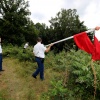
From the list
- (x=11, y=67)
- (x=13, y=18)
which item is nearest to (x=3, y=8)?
(x=13, y=18)

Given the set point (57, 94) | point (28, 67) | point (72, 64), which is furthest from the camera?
point (28, 67)

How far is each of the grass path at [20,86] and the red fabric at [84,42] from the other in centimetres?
228

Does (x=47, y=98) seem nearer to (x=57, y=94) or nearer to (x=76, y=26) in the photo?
(x=57, y=94)

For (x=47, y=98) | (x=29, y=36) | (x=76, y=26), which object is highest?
(x=76, y=26)

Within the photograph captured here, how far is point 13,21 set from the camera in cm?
3319

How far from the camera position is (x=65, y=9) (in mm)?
44719

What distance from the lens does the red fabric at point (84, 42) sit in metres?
7.61

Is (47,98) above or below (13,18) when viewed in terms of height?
below

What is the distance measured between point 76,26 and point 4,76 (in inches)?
1361

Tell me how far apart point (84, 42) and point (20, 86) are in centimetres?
318

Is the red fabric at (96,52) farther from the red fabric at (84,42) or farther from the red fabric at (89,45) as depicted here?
the red fabric at (84,42)

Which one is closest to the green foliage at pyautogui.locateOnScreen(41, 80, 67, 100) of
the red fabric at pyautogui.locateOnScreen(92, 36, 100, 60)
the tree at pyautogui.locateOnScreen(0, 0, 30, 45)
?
the red fabric at pyautogui.locateOnScreen(92, 36, 100, 60)

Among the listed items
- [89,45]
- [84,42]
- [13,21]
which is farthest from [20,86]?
[13,21]

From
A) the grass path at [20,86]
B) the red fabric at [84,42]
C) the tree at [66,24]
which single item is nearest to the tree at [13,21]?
the tree at [66,24]
